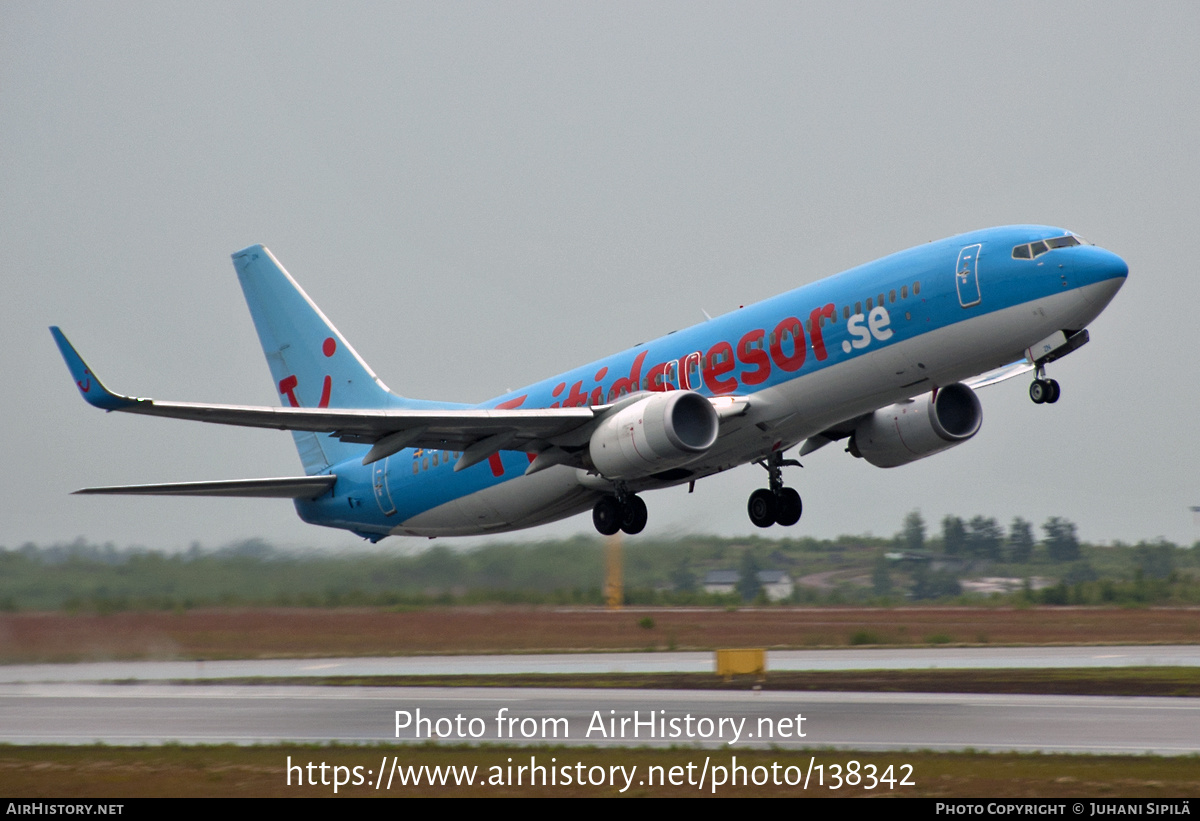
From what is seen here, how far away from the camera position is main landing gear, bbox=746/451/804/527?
1282 inches

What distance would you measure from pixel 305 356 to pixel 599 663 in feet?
43.1

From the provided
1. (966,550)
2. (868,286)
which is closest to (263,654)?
(868,286)

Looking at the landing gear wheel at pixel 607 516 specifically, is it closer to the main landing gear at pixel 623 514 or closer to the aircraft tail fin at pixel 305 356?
the main landing gear at pixel 623 514

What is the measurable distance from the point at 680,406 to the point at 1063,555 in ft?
175

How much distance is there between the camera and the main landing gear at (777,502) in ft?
107

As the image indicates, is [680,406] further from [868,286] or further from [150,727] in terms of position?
[150,727]

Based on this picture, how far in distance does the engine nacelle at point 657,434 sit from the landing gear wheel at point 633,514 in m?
2.52

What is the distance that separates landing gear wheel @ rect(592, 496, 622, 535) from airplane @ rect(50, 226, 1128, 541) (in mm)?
38

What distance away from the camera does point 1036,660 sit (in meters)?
37.8

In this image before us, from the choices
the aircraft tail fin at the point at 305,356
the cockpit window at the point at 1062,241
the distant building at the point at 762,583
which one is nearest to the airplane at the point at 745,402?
the cockpit window at the point at 1062,241

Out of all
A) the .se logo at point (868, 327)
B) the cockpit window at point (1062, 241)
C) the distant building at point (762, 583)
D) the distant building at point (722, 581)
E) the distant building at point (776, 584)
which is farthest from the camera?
the distant building at point (776, 584)

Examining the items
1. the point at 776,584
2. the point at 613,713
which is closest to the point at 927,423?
the point at 613,713

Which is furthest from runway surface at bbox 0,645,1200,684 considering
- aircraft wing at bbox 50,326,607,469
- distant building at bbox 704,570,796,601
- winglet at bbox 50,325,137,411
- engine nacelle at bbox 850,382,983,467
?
winglet at bbox 50,325,137,411

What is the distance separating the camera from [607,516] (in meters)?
31.5
